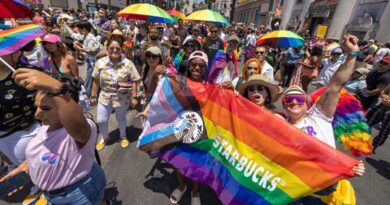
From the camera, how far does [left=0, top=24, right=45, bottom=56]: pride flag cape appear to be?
1.68m

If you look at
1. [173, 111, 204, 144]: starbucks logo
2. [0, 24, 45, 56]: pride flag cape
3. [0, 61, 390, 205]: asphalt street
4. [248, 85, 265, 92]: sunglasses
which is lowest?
[0, 61, 390, 205]: asphalt street

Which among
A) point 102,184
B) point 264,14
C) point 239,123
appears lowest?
point 102,184

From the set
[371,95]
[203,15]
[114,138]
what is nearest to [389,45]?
[371,95]

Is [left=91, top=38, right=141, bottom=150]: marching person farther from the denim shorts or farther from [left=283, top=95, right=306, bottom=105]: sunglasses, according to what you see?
[left=283, top=95, right=306, bottom=105]: sunglasses

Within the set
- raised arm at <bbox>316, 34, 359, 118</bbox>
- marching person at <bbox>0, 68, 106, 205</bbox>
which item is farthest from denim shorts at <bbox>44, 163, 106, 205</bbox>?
raised arm at <bbox>316, 34, 359, 118</bbox>

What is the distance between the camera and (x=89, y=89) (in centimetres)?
587

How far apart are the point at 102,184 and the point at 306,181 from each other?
6.37 ft

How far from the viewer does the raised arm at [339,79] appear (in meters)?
1.91

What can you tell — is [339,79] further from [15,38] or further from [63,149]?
[15,38]

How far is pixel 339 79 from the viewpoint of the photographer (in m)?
1.96

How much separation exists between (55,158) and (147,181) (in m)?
1.95

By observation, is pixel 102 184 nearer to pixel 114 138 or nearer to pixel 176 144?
pixel 176 144

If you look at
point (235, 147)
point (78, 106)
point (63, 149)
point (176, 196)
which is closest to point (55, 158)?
point (63, 149)

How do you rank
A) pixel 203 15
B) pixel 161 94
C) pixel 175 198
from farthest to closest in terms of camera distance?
pixel 203 15 → pixel 175 198 → pixel 161 94
